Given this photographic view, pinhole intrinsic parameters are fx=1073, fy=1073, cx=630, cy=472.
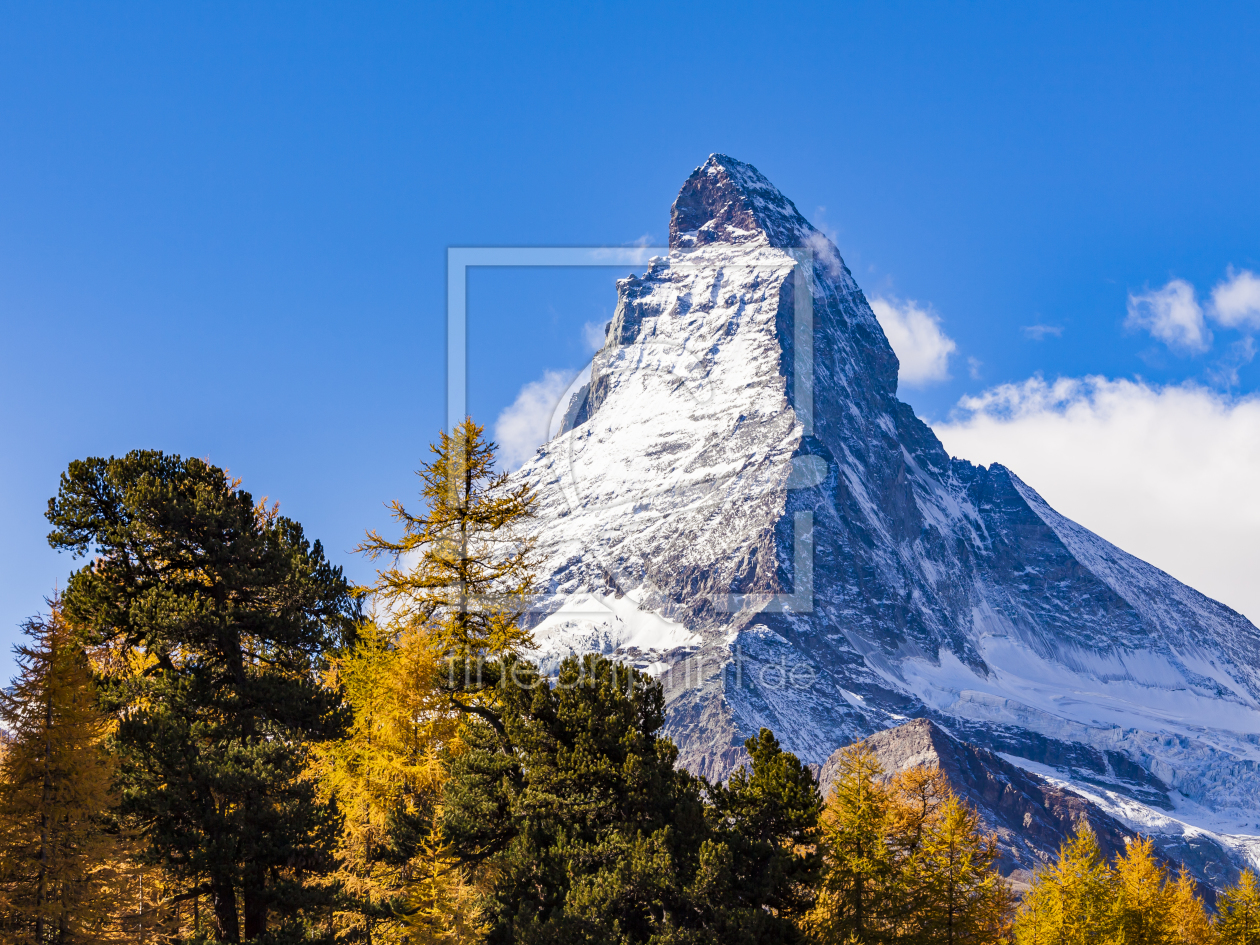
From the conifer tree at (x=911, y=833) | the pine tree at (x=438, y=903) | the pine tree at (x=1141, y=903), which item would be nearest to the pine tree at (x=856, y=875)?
the conifer tree at (x=911, y=833)

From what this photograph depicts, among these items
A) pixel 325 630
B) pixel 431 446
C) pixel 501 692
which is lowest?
pixel 501 692

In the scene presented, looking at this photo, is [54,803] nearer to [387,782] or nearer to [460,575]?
[387,782]

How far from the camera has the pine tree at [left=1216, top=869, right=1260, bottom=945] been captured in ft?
146

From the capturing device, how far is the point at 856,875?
37.5 meters

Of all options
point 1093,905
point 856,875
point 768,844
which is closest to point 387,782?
point 768,844

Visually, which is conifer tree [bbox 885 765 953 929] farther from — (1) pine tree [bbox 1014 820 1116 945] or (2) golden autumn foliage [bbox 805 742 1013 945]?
(1) pine tree [bbox 1014 820 1116 945]

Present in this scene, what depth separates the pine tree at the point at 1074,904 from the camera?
4072 centimetres

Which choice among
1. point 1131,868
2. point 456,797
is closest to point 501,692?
point 456,797

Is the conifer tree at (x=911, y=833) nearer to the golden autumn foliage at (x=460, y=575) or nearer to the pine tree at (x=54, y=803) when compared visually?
the golden autumn foliage at (x=460, y=575)

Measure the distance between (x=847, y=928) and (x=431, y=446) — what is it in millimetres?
21971

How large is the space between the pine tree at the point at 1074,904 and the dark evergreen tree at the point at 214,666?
27.8 m

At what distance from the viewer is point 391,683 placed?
3155 centimetres

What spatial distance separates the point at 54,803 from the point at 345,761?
25.3 ft

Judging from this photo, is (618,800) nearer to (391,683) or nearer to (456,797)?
(456,797)
